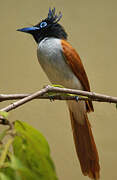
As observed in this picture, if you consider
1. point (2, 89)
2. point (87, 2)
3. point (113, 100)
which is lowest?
point (2, 89)

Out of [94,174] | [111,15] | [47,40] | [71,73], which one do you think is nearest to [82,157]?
[94,174]

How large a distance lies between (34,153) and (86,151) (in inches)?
21.3

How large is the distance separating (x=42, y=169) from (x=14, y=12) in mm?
1344

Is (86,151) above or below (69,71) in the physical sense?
below

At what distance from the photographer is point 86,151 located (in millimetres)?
714

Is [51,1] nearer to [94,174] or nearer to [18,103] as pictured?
[94,174]

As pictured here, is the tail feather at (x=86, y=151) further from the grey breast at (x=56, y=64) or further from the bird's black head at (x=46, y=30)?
the bird's black head at (x=46, y=30)

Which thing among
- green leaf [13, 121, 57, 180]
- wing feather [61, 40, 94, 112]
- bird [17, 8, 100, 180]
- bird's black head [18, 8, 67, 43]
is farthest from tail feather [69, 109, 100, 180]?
green leaf [13, 121, 57, 180]

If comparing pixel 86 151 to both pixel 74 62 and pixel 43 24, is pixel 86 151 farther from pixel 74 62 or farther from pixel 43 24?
pixel 43 24

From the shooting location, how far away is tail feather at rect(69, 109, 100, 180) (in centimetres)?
68

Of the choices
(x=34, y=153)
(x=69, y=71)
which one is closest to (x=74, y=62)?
(x=69, y=71)

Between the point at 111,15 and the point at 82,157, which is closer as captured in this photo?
the point at 82,157

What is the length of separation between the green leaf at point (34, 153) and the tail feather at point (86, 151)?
50cm

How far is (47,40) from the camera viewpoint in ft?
2.77
